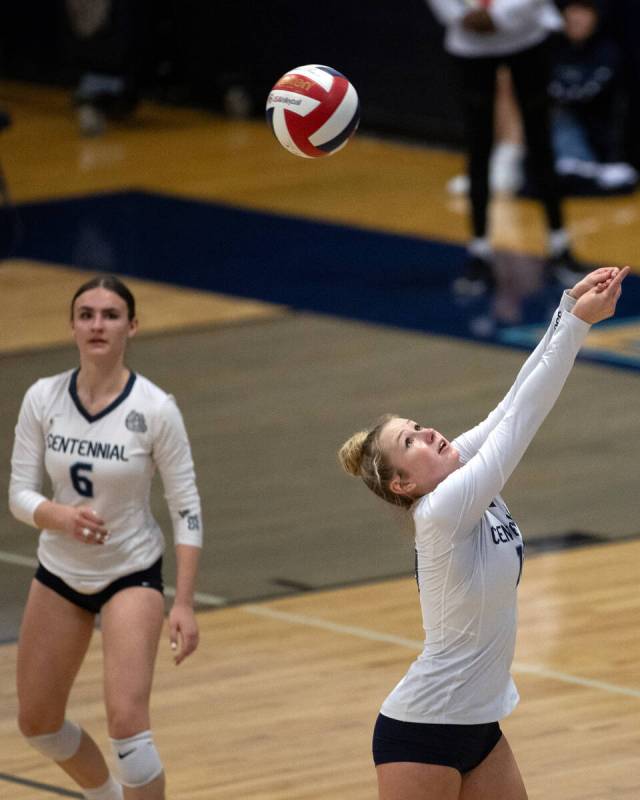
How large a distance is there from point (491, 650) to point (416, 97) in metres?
13.3

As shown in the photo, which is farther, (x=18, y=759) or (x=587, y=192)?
(x=587, y=192)

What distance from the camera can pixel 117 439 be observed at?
5.91 m

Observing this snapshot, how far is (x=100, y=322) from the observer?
19.5 ft

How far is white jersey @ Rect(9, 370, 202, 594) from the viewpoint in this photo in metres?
5.90

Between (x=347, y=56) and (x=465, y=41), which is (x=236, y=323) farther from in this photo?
(x=347, y=56)

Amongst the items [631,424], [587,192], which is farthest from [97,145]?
[631,424]

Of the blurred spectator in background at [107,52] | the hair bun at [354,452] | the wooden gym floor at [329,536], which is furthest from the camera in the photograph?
the blurred spectator in background at [107,52]

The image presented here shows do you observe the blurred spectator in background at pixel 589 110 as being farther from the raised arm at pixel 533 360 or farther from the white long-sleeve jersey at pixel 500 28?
the raised arm at pixel 533 360

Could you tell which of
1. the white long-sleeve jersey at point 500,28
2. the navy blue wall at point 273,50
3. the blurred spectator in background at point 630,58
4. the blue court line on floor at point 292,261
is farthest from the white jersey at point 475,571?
the navy blue wall at point 273,50

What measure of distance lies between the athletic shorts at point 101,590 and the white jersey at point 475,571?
1.19 m

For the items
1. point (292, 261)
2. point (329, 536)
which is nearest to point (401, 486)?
point (329, 536)

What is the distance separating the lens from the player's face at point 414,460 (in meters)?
4.96

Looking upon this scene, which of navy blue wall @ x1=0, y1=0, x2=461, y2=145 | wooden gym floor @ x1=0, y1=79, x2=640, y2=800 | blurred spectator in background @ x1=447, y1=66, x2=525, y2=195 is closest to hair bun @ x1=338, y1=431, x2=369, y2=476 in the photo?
wooden gym floor @ x1=0, y1=79, x2=640, y2=800

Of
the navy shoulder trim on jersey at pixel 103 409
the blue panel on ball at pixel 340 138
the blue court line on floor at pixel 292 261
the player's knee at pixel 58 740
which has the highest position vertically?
the blue panel on ball at pixel 340 138
